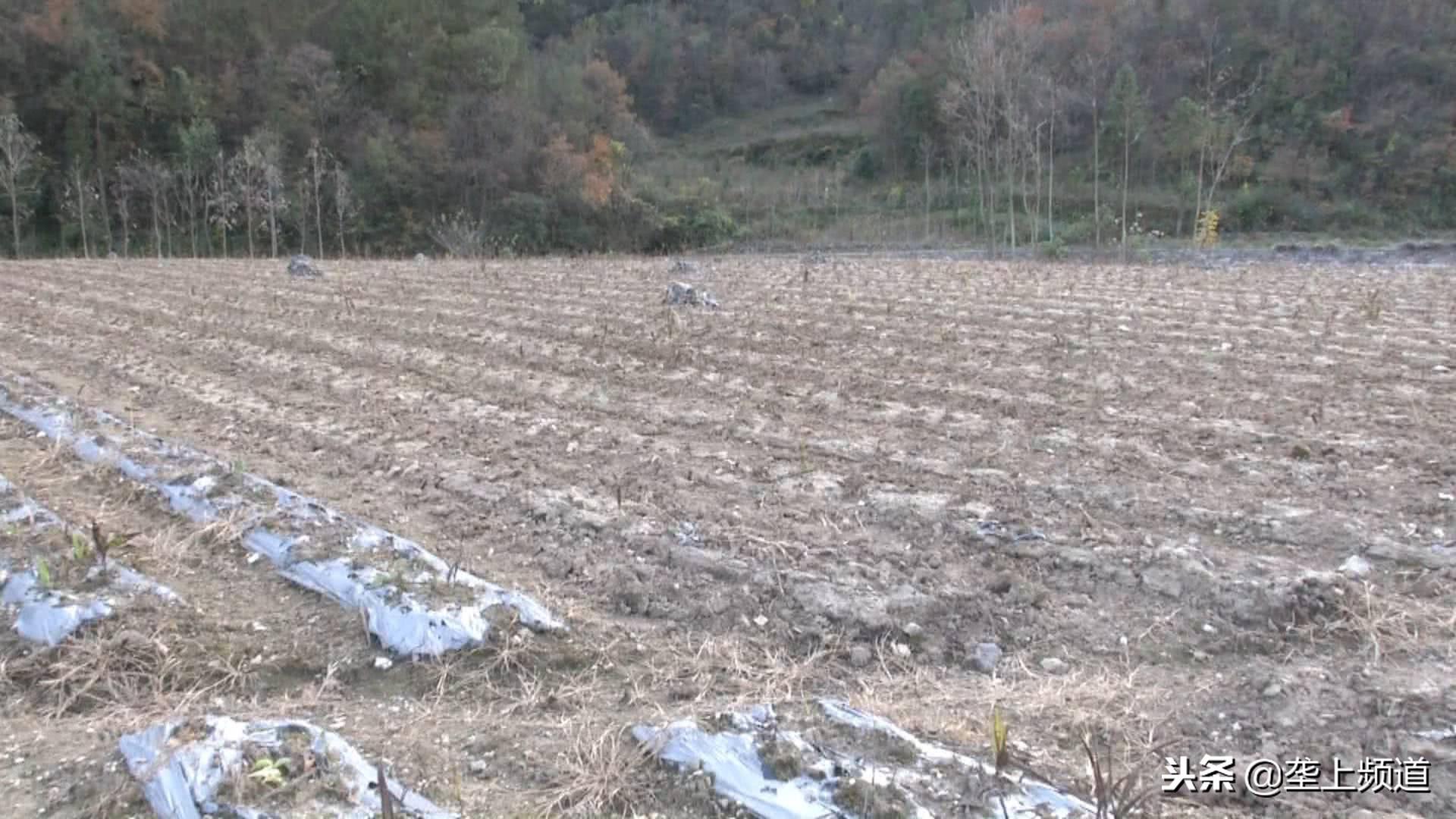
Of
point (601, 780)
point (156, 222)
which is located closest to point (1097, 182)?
point (156, 222)

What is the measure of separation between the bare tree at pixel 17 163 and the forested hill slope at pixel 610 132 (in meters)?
0.15

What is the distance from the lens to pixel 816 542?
326 cm

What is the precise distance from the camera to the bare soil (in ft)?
7.36

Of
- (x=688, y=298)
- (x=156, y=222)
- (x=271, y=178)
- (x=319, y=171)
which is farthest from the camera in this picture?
(x=319, y=171)

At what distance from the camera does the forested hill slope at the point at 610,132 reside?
23922 mm

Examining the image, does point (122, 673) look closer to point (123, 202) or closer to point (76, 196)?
point (123, 202)

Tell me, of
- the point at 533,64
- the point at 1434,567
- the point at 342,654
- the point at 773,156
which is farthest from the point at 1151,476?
the point at 773,156

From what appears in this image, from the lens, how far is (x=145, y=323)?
8.20 m

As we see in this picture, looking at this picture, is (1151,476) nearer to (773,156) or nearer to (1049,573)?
(1049,573)

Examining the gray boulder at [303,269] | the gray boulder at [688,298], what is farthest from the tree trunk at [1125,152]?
the gray boulder at [303,269]

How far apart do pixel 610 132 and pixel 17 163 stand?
1606 cm

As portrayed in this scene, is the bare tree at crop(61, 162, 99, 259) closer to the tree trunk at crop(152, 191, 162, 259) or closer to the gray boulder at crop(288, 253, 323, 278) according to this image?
the tree trunk at crop(152, 191, 162, 259)

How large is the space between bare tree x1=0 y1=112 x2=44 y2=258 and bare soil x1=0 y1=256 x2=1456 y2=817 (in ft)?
49.2

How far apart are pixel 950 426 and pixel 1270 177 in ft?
86.9
